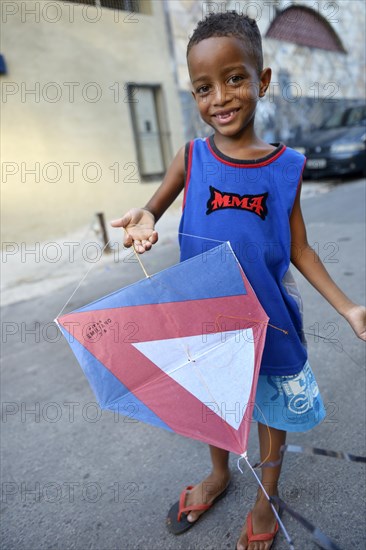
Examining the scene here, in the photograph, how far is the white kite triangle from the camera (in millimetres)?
1306

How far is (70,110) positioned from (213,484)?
7526mm

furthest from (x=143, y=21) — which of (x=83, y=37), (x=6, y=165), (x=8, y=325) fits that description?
(x=8, y=325)

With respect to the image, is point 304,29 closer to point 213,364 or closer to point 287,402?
point 287,402

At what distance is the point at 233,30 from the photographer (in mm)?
1277

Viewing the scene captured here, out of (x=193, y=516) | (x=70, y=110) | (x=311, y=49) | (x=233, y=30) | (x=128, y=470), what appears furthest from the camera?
(x=311, y=49)

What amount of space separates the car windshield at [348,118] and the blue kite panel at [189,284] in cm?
1073

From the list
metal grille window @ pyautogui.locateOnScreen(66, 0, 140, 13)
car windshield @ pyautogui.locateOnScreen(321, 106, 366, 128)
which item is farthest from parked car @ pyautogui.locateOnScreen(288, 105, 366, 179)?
metal grille window @ pyautogui.locateOnScreen(66, 0, 140, 13)

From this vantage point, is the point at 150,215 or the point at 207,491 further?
the point at 207,491

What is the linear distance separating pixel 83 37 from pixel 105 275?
5.08m

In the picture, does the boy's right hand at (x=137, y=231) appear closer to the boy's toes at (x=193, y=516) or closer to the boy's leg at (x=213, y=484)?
the boy's leg at (x=213, y=484)

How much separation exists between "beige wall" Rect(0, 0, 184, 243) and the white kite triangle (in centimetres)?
674

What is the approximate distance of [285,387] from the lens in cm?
156

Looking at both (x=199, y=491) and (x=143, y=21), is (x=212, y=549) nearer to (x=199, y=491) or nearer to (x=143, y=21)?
(x=199, y=491)

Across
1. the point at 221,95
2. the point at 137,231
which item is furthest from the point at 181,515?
the point at 221,95
